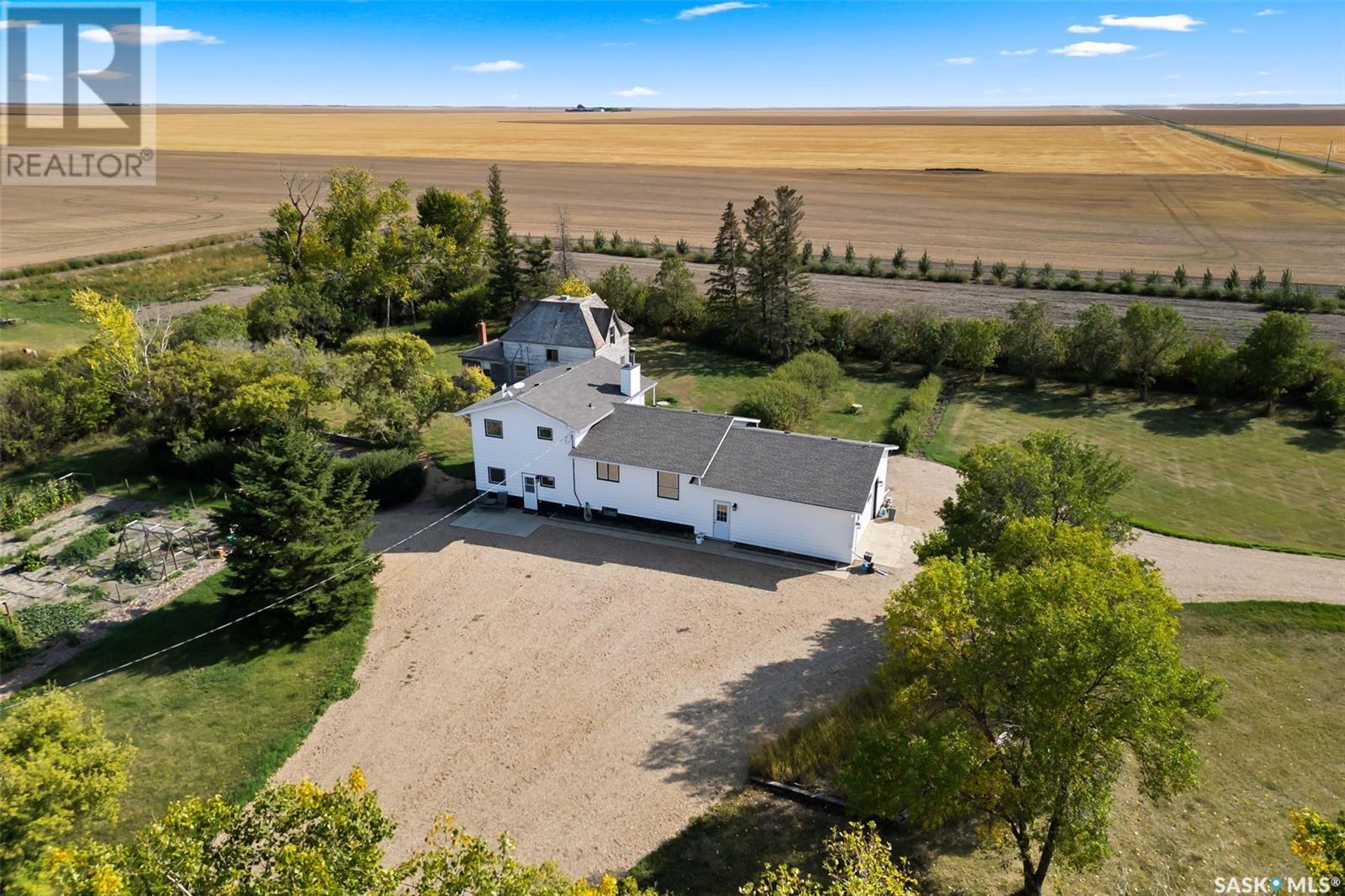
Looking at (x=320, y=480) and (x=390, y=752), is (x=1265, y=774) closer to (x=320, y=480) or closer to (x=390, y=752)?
(x=390, y=752)

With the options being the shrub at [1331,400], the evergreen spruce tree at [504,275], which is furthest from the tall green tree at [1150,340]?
the evergreen spruce tree at [504,275]

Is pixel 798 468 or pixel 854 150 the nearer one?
pixel 798 468

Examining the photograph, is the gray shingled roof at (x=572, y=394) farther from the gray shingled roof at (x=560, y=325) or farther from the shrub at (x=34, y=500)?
the shrub at (x=34, y=500)

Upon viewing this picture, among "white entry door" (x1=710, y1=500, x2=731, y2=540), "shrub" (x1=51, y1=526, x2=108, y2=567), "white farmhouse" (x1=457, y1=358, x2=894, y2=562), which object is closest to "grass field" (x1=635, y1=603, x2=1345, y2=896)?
"white farmhouse" (x1=457, y1=358, x2=894, y2=562)

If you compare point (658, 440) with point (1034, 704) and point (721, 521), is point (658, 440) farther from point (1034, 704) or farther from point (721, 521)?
point (1034, 704)

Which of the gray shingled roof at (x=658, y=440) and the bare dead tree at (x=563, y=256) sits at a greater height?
the bare dead tree at (x=563, y=256)

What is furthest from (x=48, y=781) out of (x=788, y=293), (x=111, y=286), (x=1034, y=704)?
(x=111, y=286)
